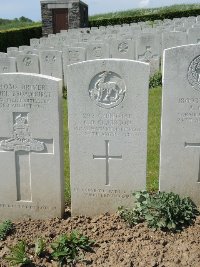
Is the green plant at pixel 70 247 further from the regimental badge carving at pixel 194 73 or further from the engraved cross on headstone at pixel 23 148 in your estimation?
the regimental badge carving at pixel 194 73

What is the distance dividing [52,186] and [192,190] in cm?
146

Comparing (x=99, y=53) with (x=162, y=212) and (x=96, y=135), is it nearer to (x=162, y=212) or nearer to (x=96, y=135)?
(x=96, y=135)

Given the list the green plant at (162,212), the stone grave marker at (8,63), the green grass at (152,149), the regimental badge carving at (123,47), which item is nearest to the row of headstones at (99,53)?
the regimental badge carving at (123,47)

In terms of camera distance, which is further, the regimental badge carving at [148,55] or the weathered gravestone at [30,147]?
the regimental badge carving at [148,55]

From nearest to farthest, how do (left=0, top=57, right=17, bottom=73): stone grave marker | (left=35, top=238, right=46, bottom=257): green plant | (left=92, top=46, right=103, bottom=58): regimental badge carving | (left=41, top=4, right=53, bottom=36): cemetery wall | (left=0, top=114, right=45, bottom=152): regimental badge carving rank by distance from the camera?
(left=35, top=238, right=46, bottom=257): green plant < (left=0, top=114, right=45, bottom=152): regimental badge carving < (left=0, top=57, right=17, bottom=73): stone grave marker < (left=92, top=46, right=103, bottom=58): regimental badge carving < (left=41, top=4, right=53, bottom=36): cemetery wall

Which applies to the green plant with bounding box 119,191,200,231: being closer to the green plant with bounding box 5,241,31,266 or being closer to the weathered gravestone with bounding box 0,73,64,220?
the weathered gravestone with bounding box 0,73,64,220

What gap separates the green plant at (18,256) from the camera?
3193 millimetres

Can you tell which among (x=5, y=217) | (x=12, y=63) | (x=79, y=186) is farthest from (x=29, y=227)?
(x=12, y=63)

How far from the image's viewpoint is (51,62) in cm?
986

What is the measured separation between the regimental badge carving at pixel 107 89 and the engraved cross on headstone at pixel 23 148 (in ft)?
2.09

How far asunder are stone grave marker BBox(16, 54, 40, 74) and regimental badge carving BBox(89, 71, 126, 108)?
6423mm

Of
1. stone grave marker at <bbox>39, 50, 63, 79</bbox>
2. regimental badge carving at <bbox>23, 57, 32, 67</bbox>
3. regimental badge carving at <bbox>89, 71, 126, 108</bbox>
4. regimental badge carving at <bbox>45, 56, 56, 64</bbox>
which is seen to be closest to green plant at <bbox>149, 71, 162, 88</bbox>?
stone grave marker at <bbox>39, 50, 63, 79</bbox>

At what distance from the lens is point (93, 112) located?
149 inches

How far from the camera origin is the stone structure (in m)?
25.9
